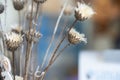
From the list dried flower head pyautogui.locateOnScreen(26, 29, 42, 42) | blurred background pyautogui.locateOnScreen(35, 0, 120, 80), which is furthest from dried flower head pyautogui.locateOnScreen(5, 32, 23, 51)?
blurred background pyautogui.locateOnScreen(35, 0, 120, 80)

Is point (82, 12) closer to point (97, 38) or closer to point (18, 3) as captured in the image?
point (18, 3)

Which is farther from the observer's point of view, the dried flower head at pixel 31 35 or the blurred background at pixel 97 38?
the blurred background at pixel 97 38

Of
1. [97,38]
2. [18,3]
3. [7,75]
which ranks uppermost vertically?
[18,3]

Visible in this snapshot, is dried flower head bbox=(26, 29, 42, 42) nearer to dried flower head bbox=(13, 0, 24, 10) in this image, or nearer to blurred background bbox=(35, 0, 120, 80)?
dried flower head bbox=(13, 0, 24, 10)

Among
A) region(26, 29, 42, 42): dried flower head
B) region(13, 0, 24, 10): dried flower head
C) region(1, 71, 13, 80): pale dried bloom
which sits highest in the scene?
region(13, 0, 24, 10): dried flower head

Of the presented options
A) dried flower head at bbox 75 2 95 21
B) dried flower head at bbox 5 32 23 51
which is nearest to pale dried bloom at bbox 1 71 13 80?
dried flower head at bbox 5 32 23 51

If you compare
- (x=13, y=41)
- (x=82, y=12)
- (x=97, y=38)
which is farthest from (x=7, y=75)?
(x=97, y=38)

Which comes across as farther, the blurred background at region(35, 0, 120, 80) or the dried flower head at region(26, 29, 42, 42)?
the blurred background at region(35, 0, 120, 80)

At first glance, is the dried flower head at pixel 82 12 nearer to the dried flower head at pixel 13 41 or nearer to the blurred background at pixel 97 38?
the dried flower head at pixel 13 41

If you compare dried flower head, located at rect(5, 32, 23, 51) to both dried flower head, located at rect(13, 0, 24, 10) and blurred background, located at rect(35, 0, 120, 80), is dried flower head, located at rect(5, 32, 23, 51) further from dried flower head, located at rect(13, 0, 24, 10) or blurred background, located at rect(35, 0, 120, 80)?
blurred background, located at rect(35, 0, 120, 80)

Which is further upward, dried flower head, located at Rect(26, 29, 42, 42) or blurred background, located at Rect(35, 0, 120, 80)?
dried flower head, located at Rect(26, 29, 42, 42)

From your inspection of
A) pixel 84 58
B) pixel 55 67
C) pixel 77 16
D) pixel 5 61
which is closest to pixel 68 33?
pixel 77 16

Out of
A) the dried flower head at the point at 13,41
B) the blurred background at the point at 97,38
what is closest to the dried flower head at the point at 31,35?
the dried flower head at the point at 13,41
